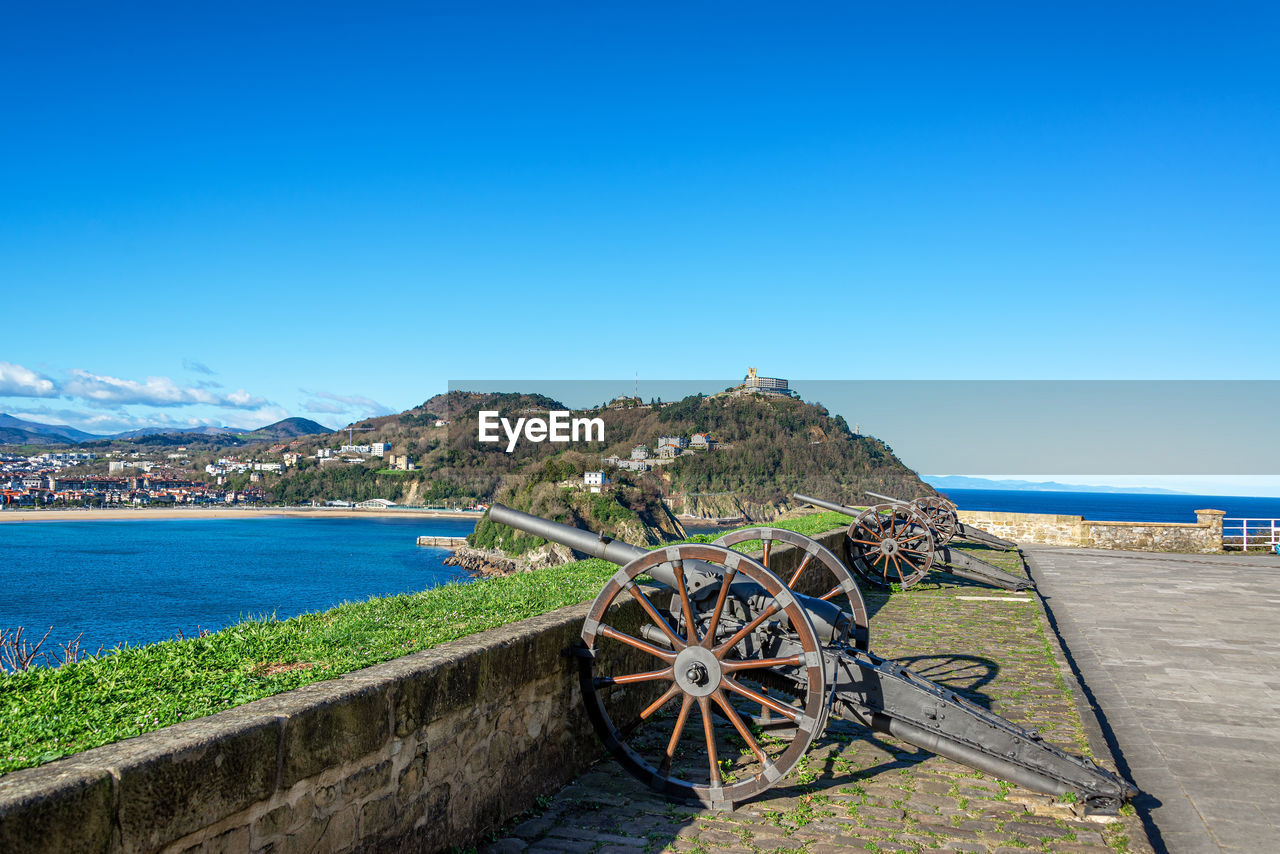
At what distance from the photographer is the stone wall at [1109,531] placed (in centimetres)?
2064

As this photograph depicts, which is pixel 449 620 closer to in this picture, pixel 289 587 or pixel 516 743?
pixel 516 743

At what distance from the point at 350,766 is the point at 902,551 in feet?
34.9

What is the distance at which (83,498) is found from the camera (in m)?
148

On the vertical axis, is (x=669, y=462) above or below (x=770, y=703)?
above

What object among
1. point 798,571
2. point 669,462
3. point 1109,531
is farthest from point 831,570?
point 669,462

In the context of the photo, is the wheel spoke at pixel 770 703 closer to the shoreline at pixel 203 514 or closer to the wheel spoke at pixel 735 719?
the wheel spoke at pixel 735 719

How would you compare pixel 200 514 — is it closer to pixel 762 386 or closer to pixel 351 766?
pixel 762 386

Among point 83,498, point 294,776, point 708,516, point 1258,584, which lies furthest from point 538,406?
point 294,776

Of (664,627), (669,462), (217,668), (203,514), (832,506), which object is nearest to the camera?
(217,668)

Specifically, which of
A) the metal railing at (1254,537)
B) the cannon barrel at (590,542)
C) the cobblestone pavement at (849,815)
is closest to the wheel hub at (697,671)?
the cobblestone pavement at (849,815)

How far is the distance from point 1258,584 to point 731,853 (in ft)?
47.6

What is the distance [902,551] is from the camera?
40.7 ft

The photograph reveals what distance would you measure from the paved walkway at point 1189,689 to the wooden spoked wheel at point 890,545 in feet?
5.96

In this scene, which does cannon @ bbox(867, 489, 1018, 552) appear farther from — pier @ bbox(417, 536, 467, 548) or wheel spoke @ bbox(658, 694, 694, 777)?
pier @ bbox(417, 536, 467, 548)
